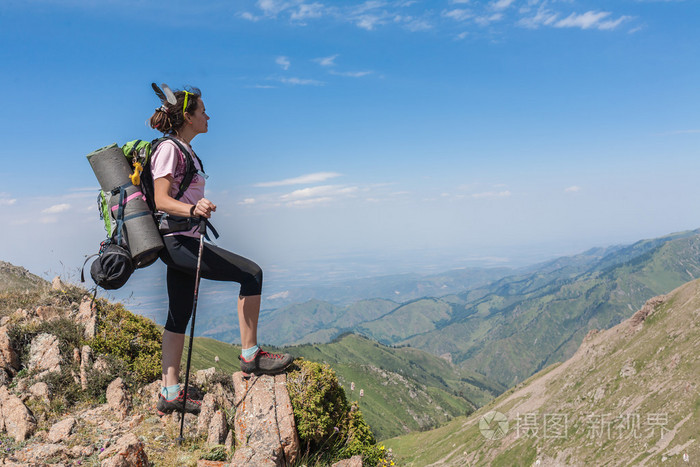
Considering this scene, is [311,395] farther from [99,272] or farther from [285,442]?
[99,272]

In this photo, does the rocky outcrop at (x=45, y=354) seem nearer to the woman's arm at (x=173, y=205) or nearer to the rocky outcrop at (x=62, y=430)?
the rocky outcrop at (x=62, y=430)

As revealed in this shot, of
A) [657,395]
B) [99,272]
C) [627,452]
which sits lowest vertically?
[627,452]

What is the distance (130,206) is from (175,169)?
2.90 ft

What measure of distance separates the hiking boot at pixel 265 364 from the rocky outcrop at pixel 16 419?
3809mm

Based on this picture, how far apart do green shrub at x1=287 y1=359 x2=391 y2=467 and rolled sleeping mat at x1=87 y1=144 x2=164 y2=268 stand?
357 cm

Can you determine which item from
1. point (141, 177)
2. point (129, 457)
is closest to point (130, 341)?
point (129, 457)

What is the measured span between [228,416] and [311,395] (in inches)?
67.3

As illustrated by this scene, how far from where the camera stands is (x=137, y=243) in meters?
5.98

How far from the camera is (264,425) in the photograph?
6871 mm

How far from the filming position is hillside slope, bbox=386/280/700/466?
95312mm

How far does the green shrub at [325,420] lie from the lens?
24.0ft

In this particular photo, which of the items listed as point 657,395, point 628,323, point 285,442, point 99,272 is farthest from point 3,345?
point 628,323

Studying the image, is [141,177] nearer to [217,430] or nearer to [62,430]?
[217,430]

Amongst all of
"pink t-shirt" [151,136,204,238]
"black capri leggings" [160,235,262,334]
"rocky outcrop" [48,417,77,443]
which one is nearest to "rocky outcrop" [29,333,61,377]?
"rocky outcrop" [48,417,77,443]
